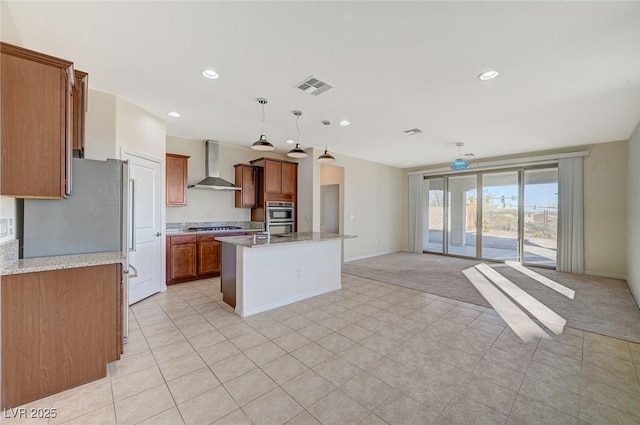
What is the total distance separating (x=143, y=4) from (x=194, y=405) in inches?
114

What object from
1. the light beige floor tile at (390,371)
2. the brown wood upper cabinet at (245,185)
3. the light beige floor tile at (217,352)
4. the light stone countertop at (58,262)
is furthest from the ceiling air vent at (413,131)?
the light stone countertop at (58,262)

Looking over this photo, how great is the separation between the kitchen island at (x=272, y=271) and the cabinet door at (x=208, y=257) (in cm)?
143

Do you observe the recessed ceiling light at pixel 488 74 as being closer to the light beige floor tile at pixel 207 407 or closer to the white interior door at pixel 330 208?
the light beige floor tile at pixel 207 407

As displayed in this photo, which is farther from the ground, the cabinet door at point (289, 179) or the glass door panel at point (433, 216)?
the cabinet door at point (289, 179)

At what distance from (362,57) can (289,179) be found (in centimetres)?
408

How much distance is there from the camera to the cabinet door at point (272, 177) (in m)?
5.88

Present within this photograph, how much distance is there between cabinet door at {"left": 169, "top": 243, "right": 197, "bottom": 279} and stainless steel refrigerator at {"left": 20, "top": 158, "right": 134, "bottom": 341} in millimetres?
2181

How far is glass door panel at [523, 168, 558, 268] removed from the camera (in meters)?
6.11

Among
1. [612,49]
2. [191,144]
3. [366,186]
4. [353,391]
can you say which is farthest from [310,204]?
[612,49]

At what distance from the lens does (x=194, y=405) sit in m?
1.81

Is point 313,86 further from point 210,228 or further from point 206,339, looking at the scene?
point 210,228

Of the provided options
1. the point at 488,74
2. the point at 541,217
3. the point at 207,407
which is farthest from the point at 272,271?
the point at 541,217

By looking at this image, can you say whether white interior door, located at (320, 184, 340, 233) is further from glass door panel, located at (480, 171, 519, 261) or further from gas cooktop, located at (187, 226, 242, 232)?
glass door panel, located at (480, 171, 519, 261)

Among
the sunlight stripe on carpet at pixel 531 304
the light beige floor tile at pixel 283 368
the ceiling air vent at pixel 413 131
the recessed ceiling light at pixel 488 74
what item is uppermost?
the ceiling air vent at pixel 413 131
